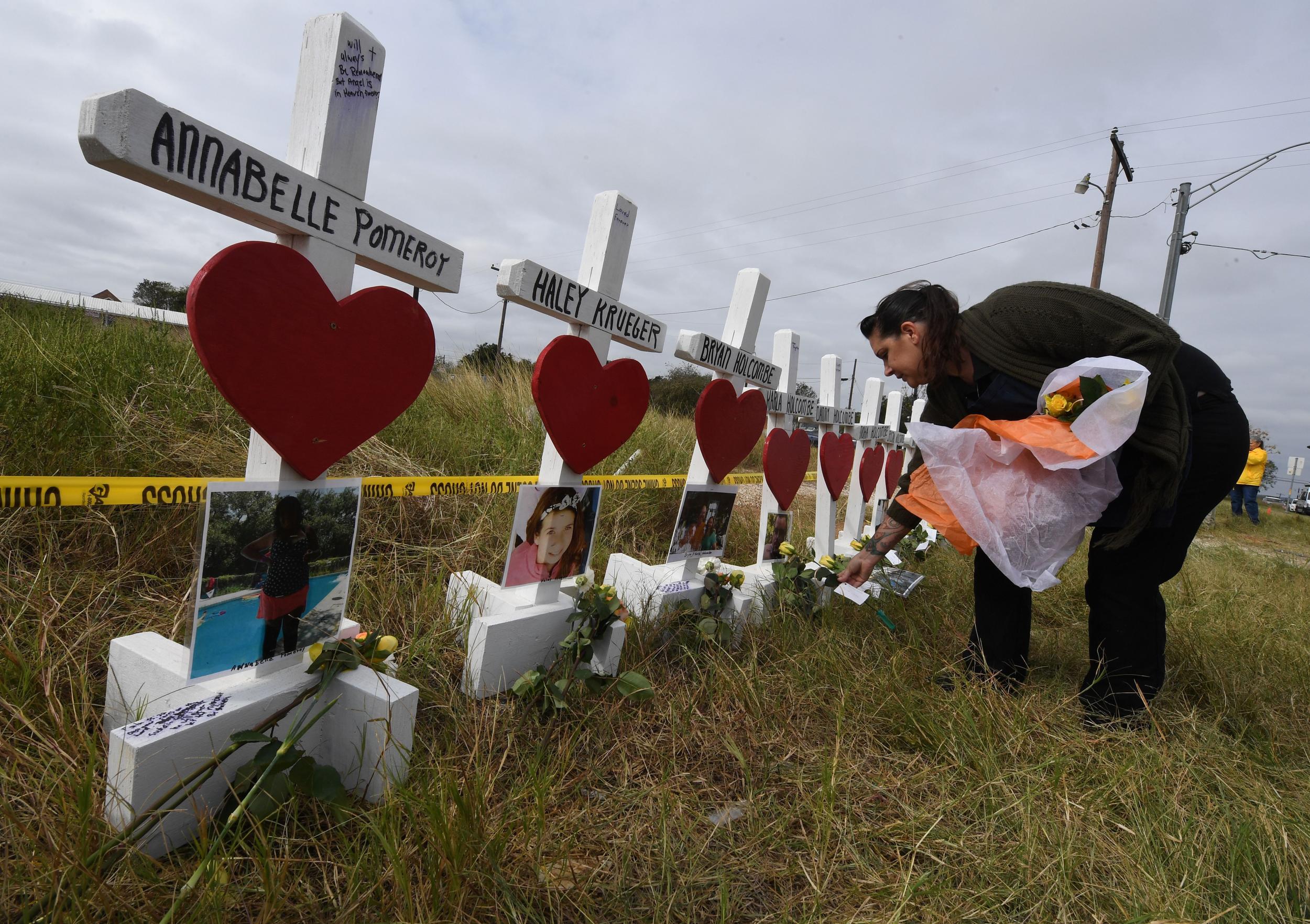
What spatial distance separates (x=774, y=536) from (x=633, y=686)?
1524 mm

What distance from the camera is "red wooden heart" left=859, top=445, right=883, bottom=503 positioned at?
4578 millimetres

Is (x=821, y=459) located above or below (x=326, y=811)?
above

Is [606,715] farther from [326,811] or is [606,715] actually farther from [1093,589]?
[1093,589]

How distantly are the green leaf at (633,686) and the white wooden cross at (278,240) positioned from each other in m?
0.62

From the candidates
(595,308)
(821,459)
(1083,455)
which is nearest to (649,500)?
(821,459)

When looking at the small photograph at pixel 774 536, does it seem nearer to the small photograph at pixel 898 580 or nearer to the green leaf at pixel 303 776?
the small photograph at pixel 898 580

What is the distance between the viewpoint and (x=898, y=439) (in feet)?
18.0

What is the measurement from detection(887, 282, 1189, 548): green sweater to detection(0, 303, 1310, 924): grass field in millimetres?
741

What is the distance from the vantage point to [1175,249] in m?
13.5

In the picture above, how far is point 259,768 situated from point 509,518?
1.98m

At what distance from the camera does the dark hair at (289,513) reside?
1429 millimetres

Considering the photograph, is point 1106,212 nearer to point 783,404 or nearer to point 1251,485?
point 1251,485

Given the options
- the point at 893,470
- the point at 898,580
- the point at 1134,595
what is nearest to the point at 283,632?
the point at 1134,595

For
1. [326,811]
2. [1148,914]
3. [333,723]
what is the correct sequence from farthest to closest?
[333,723]
[326,811]
[1148,914]
